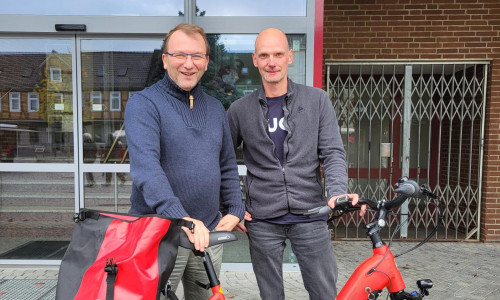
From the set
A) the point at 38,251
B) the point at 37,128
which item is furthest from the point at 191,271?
the point at 37,128

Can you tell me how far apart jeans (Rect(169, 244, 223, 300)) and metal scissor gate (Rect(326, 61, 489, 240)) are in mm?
3928

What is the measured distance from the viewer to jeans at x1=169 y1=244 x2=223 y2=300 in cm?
171

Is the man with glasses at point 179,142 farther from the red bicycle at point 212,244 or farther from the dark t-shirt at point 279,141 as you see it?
the dark t-shirt at point 279,141

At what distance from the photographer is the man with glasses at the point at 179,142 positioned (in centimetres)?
151

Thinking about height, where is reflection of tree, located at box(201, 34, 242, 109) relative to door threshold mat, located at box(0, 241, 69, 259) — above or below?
above

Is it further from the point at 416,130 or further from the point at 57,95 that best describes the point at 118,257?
the point at 416,130

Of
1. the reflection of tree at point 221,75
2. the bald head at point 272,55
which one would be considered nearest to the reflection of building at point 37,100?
the reflection of tree at point 221,75

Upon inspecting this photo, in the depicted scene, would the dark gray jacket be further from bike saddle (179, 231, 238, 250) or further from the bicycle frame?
bike saddle (179, 231, 238, 250)

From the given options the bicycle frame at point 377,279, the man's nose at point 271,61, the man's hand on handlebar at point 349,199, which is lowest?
the bicycle frame at point 377,279

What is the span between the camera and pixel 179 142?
1.62 meters

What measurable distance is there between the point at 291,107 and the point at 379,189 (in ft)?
14.7

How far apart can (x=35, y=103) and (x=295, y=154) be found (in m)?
4.04

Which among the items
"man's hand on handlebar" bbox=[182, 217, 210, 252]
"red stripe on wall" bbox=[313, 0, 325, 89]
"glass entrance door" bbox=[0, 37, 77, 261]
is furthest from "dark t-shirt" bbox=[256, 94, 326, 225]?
"glass entrance door" bbox=[0, 37, 77, 261]

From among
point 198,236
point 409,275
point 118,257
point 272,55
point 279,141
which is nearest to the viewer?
point 118,257
